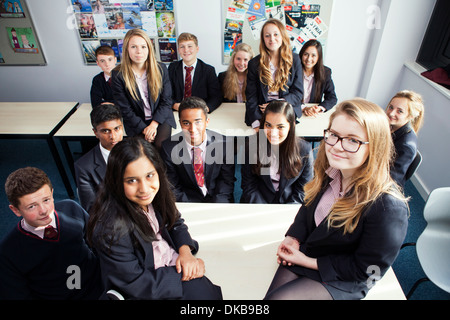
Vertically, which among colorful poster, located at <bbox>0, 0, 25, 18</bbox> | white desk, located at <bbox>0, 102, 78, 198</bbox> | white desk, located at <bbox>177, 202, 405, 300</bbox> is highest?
colorful poster, located at <bbox>0, 0, 25, 18</bbox>

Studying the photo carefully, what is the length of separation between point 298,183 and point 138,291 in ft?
4.25

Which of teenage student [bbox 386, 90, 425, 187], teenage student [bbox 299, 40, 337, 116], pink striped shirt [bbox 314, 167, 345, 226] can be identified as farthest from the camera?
teenage student [bbox 299, 40, 337, 116]

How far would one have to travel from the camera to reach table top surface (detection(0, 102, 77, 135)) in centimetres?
257

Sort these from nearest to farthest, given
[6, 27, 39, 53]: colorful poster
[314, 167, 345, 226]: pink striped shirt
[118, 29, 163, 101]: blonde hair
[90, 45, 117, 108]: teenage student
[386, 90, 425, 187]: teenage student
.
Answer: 1. [314, 167, 345, 226]: pink striped shirt
2. [386, 90, 425, 187]: teenage student
3. [118, 29, 163, 101]: blonde hair
4. [90, 45, 117, 108]: teenage student
5. [6, 27, 39, 53]: colorful poster

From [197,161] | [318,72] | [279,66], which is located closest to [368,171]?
[197,161]

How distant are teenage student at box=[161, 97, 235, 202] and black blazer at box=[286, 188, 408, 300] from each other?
881mm

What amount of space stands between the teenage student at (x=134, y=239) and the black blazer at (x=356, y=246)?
0.47 m

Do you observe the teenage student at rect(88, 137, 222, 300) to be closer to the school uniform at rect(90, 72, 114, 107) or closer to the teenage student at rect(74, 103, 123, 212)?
the teenage student at rect(74, 103, 123, 212)

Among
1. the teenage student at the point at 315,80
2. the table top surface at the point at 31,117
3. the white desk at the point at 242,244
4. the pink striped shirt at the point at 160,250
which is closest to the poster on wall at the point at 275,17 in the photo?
the teenage student at the point at 315,80

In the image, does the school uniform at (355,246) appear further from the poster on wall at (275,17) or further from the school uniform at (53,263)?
the poster on wall at (275,17)

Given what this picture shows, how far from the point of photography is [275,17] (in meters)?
3.45

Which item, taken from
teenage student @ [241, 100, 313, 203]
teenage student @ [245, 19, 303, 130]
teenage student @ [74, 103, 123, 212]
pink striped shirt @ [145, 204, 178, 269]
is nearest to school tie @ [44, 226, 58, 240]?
pink striped shirt @ [145, 204, 178, 269]

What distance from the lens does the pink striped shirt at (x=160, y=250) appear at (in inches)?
52.8

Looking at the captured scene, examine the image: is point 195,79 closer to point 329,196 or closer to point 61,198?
point 61,198
